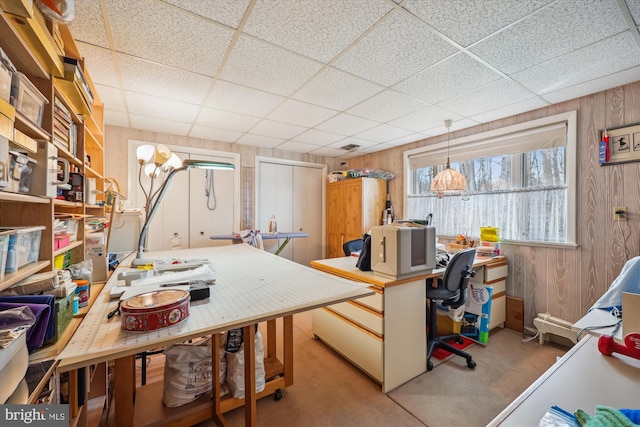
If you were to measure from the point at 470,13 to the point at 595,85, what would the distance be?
170 centimetres

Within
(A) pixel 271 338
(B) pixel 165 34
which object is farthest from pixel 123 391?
(B) pixel 165 34

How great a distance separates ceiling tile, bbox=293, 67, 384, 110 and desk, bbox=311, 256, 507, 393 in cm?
155

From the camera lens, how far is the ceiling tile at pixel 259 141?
3789 mm

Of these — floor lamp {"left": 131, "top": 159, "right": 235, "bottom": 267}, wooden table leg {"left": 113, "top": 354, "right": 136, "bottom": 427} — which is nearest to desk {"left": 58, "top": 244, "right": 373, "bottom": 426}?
wooden table leg {"left": 113, "top": 354, "right": 136, "bottom": 427}

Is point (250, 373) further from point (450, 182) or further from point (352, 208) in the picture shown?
point (352, 208)

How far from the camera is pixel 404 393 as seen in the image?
1812 millimetres

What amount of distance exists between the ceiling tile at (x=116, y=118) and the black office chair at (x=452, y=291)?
144 inches

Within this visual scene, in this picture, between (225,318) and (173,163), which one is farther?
(173,163)

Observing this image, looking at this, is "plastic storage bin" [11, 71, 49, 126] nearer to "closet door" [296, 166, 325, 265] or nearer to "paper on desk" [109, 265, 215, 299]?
"paper on desk" [109, 265, 215, 299]

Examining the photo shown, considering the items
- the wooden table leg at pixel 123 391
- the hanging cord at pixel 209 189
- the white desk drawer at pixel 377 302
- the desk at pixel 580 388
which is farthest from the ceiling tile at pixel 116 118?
the desk at pixel 580 388

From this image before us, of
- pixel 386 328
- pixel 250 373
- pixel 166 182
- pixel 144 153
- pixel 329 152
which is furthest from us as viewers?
pixel 329 152

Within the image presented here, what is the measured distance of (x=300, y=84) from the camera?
2.22m

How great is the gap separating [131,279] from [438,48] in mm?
2255

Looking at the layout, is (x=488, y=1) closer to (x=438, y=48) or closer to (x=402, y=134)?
(x=438, y=48)
